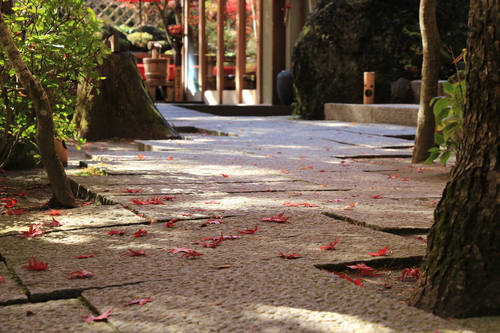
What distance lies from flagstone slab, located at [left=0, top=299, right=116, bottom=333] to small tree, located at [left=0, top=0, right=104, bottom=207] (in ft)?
4.79

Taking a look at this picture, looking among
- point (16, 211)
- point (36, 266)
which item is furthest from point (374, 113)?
point (36, 266)

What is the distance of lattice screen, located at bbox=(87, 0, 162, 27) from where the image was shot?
2355cm

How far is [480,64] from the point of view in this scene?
1738mm

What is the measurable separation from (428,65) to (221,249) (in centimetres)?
299

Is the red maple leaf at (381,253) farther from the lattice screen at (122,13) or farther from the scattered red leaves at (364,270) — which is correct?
the lattice screen at (122,13)

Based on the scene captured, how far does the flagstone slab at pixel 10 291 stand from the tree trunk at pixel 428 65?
353 centimetres

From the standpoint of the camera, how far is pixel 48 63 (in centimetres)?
352

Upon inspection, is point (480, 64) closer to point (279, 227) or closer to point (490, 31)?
point (490, 31)

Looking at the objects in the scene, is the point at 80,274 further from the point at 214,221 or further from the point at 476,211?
the point at 476,211

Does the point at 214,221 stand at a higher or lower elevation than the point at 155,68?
lower

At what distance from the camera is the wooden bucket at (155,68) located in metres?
17.0

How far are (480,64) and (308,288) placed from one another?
756 mm

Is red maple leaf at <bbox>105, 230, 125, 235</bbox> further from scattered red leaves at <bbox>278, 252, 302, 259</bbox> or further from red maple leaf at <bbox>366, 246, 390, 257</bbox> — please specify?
red maple leaf at <bbox>366, 246, 390, 257</bbox>

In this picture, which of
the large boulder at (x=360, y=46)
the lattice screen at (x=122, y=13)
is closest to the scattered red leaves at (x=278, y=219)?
the large boulder at (x=360, y=46)
